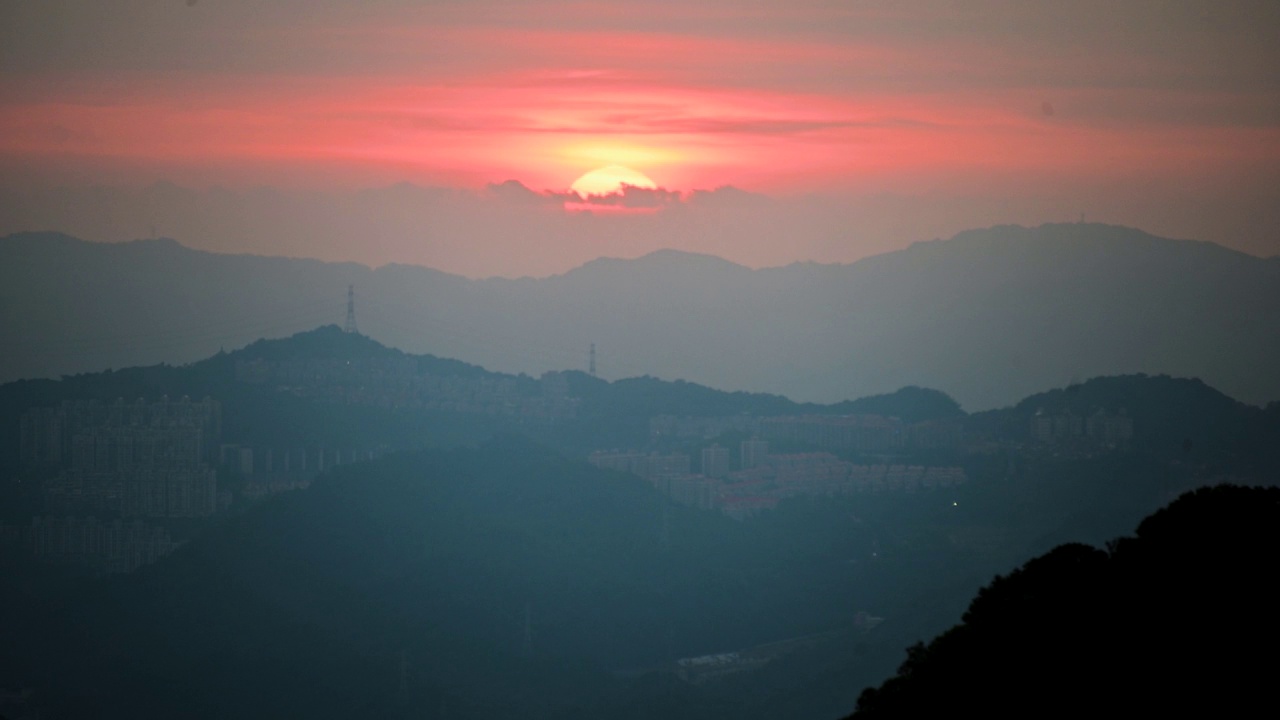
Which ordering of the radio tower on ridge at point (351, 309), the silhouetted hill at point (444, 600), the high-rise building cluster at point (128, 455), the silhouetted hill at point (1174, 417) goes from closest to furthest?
the silhouetted hill at point (444, 600) < the high-rise building cluster at point (128, 455) < the silhouetted hill at point (1174, 417) < the radio tower on ridge at point (351, 309)

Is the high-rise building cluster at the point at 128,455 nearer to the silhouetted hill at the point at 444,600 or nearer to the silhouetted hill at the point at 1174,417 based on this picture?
the silhouetted hill at the point at 444,600

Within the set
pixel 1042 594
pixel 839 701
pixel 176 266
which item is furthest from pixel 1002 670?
pixel 176 266

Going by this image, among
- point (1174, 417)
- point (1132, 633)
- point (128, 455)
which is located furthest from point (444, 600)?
point (1174, 417)

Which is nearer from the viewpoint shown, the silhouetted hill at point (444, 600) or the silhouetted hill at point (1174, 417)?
the silhouetted hill at point (444, 600)

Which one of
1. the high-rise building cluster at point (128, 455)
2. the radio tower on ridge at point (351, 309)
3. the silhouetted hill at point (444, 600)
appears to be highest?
the radio tower on ridge at point (351, 309)

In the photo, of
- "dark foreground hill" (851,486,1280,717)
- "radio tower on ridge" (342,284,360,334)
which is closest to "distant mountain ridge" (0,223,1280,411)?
"radio tower on ridge" (342,284,360,334)

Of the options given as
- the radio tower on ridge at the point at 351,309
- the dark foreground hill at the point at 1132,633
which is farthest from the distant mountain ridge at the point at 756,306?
the dark foreground hill at the point at 1132,633

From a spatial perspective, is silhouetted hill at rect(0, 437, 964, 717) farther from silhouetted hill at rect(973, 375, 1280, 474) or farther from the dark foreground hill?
the dark foreground hill

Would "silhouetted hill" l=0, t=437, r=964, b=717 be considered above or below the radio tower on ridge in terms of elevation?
below

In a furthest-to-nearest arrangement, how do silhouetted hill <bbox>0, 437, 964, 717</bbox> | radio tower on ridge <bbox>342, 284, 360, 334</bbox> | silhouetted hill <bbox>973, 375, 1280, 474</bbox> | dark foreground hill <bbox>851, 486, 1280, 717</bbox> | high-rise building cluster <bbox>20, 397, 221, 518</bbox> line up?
radio tower on ridge <bbox>342, 284, 360, 334</bbox> < silhouetted hill <bbox>973, 375, 1280, 474</bbox> < high-rise building cluster <bbox>20, 397, 221, 518</bbox> < silhouetted hill <bbox>0, 437, 964, 717</bbox> < dark foreground hill <bbox>851, 486, 1280, 717</bbox>

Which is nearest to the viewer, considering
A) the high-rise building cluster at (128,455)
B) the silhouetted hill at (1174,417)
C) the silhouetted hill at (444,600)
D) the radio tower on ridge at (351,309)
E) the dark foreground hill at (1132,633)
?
the dark foreground hill at (1132,633)
